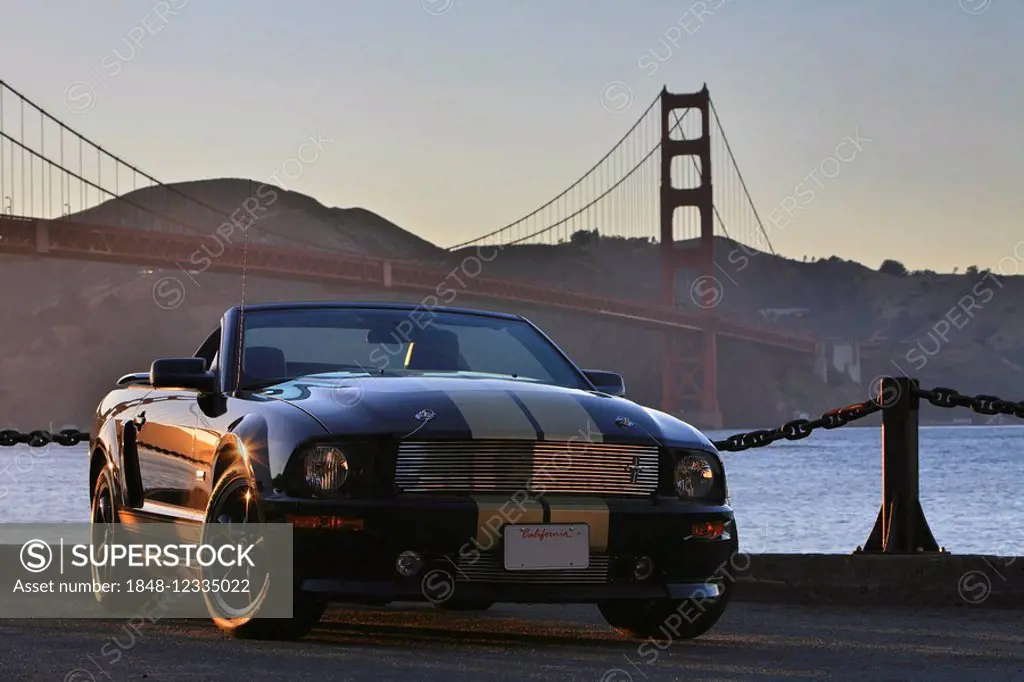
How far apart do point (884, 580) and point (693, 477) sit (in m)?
2.00

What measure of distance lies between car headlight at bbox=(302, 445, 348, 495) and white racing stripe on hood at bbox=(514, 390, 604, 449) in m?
0.62

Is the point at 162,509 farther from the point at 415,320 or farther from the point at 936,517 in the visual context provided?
the point at 936,517

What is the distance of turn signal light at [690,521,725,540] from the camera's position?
565 centimetres

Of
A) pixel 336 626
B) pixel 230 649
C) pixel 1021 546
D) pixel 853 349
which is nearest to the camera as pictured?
pixel 230 649

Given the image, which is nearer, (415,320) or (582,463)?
(582,463)

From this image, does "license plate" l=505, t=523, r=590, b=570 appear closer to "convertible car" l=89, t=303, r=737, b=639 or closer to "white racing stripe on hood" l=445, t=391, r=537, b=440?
"convertible car" l=89, t=303, r=737, b=639

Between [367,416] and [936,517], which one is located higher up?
[367,416]

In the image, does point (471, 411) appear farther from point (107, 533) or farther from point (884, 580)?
point (884, 580)

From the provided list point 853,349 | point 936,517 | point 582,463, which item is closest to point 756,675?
point 582,463

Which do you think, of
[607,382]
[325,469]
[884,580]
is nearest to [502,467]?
[325,469]

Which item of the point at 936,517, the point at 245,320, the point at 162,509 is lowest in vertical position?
the point at 936,517

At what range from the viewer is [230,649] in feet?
17.8

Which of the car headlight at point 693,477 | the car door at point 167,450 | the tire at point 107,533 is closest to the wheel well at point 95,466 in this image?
Result: the tire at point 107,533

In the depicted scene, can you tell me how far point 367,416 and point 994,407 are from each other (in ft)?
11.4
